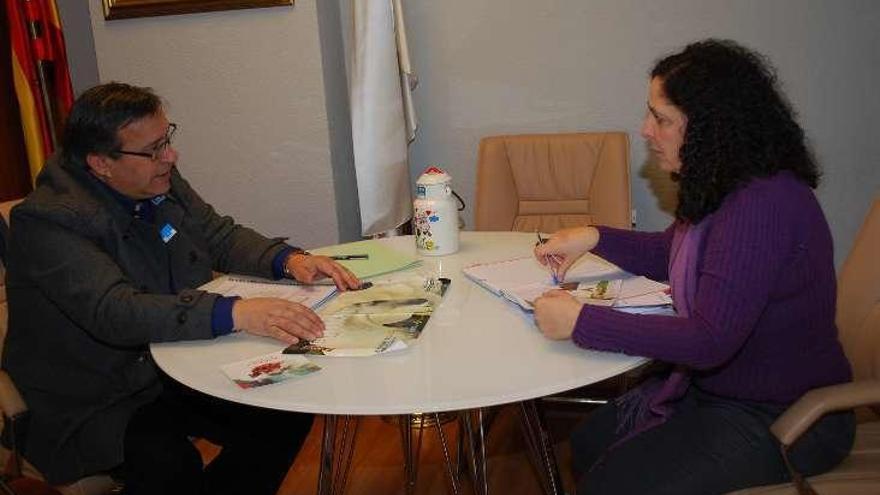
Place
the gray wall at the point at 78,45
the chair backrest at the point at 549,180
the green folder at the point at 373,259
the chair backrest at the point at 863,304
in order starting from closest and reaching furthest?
the chair backrest at the point at 863,304
the green folder at the point at 373,259
the chair backrest at the point at 549,180
the gray wall at the point at 78,45

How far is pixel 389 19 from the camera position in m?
2.78

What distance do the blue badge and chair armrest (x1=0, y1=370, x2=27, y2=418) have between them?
50cm

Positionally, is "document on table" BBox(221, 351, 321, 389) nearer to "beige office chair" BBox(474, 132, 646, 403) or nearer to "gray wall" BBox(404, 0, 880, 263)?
"beige office chair" BBox(474, 132, 646, 403)

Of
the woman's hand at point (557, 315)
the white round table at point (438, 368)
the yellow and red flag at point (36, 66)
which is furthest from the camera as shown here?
the yellow and red flag at point (36, 66)

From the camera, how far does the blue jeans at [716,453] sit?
1310mm

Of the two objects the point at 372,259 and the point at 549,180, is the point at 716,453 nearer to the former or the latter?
the point at 372,259

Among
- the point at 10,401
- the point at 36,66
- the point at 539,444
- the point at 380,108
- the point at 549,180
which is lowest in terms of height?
the point at 539,444

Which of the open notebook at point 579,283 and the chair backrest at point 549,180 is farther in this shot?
the chair backrest at point 549,180

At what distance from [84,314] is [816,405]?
1352 millimetres

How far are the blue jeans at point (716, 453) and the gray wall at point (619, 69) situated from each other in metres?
1.80

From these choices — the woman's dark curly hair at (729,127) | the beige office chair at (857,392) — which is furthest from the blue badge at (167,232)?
the beige office chair at (857,392)

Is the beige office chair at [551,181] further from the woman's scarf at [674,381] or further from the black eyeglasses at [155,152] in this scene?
the black eyeglasses at [155,152]

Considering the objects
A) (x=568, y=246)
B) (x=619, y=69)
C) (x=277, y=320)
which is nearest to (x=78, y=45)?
(x=619, y=69)

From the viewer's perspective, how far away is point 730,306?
1.25 meters
